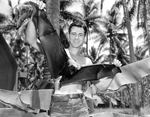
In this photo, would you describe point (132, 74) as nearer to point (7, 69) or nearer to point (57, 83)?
point (57, 83)

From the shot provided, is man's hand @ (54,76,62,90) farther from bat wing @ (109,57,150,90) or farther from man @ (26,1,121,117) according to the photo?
bat wing @ (109,57,150,90)

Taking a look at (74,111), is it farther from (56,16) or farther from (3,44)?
(56,16)

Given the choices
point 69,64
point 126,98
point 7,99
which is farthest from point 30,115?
point 126,98

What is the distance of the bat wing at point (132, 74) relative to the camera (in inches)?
95.3

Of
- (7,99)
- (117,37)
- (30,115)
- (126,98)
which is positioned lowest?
(126,98)

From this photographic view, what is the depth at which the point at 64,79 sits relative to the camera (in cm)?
207

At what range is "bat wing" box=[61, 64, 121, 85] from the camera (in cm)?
186

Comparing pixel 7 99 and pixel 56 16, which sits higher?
pixel 56 16

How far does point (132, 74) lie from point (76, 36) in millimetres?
708

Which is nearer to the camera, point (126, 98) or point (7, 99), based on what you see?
point (7, 99)

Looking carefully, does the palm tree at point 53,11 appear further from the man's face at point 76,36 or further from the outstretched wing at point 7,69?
the man's face at point 76,36

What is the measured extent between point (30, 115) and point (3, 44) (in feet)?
2.59

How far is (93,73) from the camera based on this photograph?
1946 millimetres

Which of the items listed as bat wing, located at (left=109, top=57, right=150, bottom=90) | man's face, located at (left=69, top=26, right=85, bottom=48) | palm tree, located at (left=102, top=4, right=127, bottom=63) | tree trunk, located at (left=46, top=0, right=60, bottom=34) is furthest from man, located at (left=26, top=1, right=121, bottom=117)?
palm tree, located at (left=102, top=4, right=127, bottom=63)
